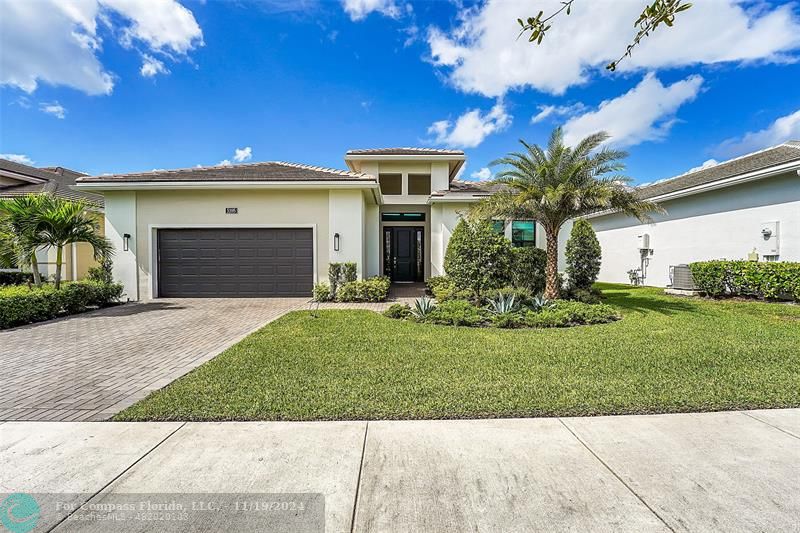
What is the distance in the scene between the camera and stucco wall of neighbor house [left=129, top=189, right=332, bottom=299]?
1193 centimetres

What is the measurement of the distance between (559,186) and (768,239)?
7324 mm

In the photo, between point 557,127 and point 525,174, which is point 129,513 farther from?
point 557,127

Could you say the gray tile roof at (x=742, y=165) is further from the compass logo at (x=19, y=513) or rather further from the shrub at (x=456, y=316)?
the compass logo at (x=19, y=513)

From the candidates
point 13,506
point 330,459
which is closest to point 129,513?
point 13,506

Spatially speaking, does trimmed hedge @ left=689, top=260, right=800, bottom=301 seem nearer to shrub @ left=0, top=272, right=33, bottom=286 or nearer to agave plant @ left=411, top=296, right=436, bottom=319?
agave plant @ left=411, top=296, right=436, bottom=319

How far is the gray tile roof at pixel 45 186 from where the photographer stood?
1493 centimetres

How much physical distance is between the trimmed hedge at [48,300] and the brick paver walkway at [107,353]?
1.14 feet

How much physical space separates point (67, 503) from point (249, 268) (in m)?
10.4

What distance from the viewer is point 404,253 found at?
16.4 meters

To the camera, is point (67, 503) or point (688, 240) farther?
point (688, 240)

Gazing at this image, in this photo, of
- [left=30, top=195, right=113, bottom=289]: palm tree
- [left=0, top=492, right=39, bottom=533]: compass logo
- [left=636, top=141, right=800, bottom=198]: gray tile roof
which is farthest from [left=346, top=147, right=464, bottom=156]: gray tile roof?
[left=0, top=492, right=39, bottom=533]: compass logo

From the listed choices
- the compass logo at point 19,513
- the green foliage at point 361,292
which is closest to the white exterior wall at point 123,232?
the green foliage at point 361,292

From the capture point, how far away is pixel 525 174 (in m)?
9.98

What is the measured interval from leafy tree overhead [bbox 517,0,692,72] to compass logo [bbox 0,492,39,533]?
4.25 meters
